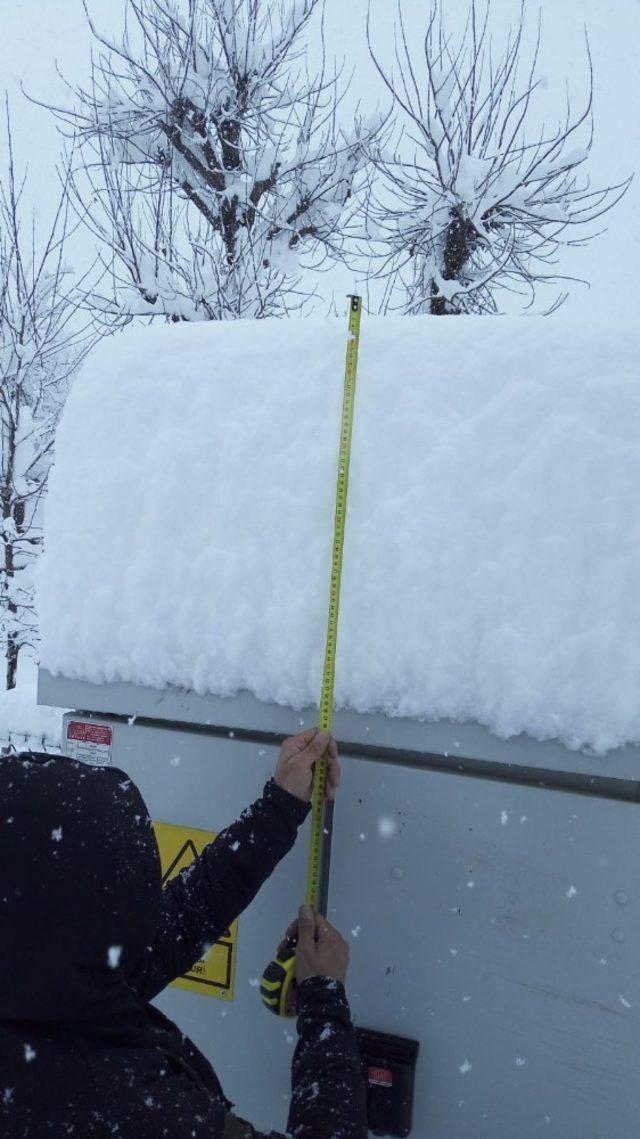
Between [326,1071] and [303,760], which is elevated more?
[303,760]

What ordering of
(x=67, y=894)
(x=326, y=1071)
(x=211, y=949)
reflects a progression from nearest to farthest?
(x=67, y=894) → (x=326, y=1071) → (x=211, y=949)

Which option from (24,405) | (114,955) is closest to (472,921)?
(114,955)

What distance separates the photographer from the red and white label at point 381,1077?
4.50 feet

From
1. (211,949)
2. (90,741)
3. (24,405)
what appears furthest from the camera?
(24,405)

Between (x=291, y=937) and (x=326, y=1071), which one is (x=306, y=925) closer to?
(x=291, y=937)

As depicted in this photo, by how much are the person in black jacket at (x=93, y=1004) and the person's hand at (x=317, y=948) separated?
0.20 ft

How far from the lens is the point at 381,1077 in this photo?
4.52ft

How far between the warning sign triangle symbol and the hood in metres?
0.49

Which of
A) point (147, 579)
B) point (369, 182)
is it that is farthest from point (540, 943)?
point (369, 182)

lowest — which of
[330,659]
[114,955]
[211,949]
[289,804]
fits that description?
[211,949]

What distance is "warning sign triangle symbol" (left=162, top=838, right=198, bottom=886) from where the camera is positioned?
63.0 inches

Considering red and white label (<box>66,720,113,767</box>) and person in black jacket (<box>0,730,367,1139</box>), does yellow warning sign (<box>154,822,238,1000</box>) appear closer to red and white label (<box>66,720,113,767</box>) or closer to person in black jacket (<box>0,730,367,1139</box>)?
red and white label (<box>66,720,113,767</box>)

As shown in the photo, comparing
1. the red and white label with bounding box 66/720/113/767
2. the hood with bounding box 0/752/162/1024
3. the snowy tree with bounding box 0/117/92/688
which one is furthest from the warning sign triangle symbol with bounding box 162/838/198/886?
the snowy tree with bounding box 0/117/92/688

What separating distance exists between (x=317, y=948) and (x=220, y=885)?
0.66 feet
